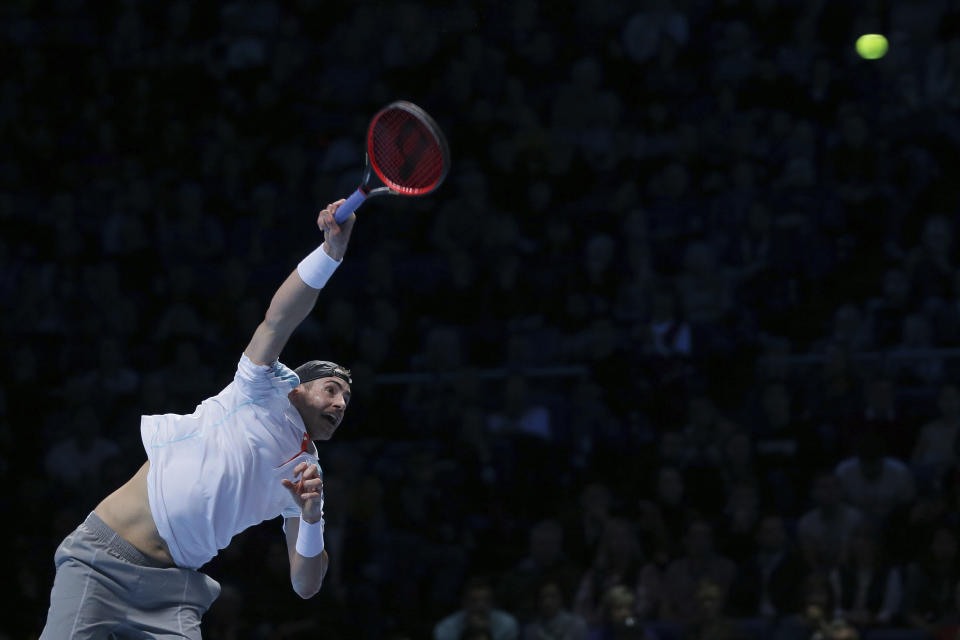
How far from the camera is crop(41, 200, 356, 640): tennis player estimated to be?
5.55 metres

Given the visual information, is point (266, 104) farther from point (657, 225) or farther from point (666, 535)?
point (666, 535)

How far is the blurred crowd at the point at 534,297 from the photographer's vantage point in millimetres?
9797

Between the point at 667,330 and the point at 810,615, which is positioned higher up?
the point at 667,330

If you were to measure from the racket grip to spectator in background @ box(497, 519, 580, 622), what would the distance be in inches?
177

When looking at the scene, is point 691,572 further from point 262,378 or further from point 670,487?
point 262,378

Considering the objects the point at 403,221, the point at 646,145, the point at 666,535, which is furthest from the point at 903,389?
the point at 403,221

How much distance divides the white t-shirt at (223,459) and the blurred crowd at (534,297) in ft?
13.1

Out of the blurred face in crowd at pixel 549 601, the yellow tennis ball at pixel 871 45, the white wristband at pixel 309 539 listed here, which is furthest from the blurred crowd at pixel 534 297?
the white wristband at pixel 309 539

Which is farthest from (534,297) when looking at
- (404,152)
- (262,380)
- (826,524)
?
(262,380)

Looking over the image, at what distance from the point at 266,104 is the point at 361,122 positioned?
0.97 m

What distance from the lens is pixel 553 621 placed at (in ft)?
30.7

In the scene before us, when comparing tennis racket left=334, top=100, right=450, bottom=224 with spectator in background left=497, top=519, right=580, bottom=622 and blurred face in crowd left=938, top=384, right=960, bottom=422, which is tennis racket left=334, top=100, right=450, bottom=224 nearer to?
spectator in background left=497, top=519, right=580, bottom=622

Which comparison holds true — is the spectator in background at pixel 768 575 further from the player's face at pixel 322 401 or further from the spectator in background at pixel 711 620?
the player's face at pixel 322 401

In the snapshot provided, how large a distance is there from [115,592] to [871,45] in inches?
379
